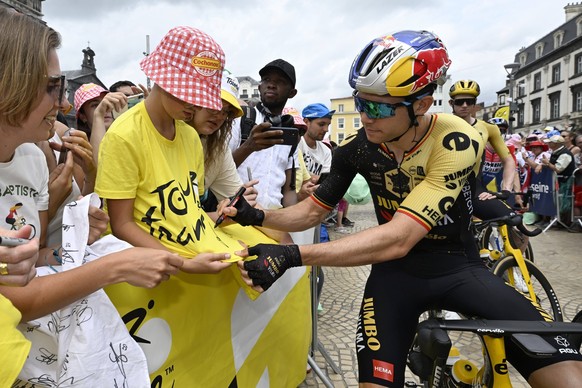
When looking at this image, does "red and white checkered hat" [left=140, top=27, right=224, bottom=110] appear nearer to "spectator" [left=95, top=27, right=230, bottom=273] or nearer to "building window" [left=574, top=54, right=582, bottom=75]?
"spectator" [left=95, top=27, right=230, bottom=273]

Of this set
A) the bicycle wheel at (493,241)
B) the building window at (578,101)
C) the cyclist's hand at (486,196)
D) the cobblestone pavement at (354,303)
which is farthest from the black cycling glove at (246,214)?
the building window at (578,101)

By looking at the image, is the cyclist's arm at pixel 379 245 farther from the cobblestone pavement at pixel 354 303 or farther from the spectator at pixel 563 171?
the spectator at pixel 563 171

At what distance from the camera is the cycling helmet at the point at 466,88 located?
18.1 ft

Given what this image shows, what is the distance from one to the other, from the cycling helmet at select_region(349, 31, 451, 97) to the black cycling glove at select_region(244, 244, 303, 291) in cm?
90

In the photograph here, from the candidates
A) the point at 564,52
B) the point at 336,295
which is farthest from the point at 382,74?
the point at 564,52

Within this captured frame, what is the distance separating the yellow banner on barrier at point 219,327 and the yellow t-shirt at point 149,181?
0.67 ft

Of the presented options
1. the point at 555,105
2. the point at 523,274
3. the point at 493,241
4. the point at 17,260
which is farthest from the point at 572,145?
the point at 555,105

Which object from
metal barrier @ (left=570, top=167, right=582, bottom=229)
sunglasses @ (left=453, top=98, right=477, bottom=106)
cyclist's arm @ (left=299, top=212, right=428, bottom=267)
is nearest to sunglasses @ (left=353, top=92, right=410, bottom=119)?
cyclist's arm @ (left=299, top=212, right=428, bottom=267)

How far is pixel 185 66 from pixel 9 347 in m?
1.36

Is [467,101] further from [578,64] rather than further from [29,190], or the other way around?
[578,64]

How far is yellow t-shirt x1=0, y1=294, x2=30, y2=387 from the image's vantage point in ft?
3.47

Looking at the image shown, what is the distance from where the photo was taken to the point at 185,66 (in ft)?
6.49

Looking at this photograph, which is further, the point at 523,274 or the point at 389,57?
the point at 523,274

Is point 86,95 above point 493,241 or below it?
above
